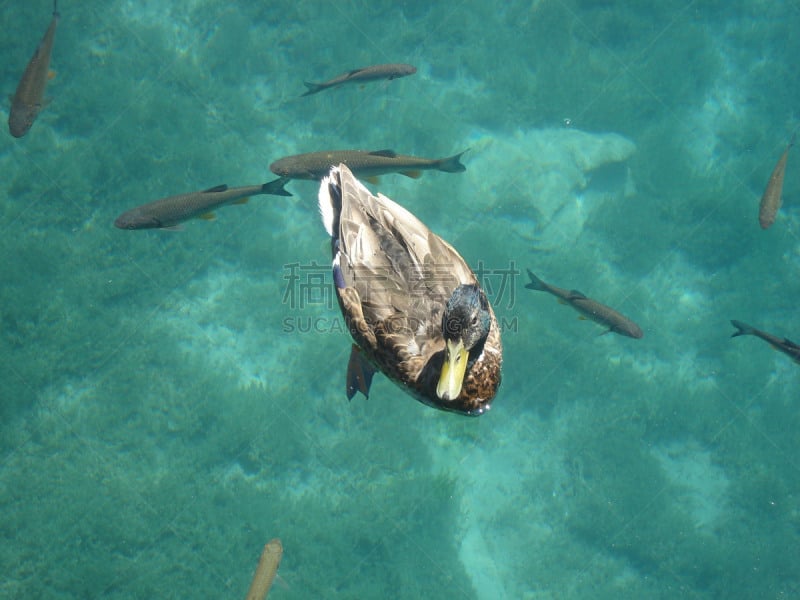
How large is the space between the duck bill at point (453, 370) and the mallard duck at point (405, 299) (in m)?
0.29

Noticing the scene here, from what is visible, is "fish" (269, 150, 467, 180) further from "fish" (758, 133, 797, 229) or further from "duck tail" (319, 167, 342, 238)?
"fish" (758, 133, 797, 229)

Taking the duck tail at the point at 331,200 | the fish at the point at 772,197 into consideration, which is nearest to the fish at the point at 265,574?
the duck tail at the point at 331,200

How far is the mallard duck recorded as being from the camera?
145 inches

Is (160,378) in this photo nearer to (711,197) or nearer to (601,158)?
(601,158)

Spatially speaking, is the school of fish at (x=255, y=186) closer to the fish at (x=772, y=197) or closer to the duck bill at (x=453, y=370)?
the fish at (x=772, y=197)

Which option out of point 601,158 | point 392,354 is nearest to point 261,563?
point 392,354

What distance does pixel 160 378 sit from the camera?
6668 millimetres

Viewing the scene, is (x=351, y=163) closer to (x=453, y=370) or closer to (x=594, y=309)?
(x=453, y=370)

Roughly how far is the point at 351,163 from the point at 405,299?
2.00 metres

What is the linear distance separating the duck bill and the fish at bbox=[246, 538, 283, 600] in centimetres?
253

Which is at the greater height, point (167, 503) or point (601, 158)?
point (601, 158)

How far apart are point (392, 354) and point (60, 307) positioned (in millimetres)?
5541

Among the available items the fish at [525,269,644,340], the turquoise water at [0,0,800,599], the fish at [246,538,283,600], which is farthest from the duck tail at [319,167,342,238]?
the fish at [246,538,283,600]

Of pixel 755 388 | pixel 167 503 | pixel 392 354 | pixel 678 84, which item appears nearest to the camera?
pixel 392 354
